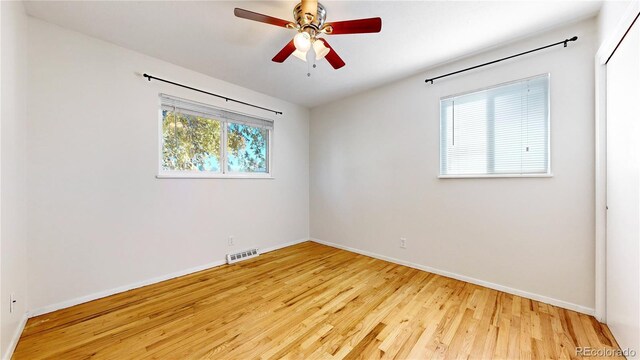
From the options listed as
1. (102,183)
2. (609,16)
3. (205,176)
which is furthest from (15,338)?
(609,16)

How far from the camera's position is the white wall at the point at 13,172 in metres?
1.42

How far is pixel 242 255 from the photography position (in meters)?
3.25

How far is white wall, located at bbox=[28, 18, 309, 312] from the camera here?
1962 mm

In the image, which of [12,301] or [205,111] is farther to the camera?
[205,111]

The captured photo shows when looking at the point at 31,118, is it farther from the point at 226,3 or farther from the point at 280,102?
the point at 280,102

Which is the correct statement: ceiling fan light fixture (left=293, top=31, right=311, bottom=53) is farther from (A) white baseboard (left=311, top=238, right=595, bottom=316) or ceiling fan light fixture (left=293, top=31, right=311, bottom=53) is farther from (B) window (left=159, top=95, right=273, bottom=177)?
(A) white baseboard (left=311, top=238, right=595, bottom=316)

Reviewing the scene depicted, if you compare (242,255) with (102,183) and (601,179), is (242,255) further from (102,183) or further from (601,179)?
(601,179)

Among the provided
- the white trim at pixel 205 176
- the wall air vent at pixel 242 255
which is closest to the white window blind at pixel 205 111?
the white trim at pixel 205 176

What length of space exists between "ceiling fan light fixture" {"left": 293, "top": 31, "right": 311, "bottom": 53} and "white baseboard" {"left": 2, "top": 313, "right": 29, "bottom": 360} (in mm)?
2710

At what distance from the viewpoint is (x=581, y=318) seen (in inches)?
72.9

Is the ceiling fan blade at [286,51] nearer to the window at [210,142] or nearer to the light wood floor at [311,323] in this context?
the window at [210,142]

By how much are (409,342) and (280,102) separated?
3.54 meters

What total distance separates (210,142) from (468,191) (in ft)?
10.5

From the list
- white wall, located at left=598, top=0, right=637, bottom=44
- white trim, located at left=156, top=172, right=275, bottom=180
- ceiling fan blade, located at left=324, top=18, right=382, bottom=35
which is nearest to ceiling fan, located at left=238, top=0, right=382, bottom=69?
ceiling fan blade, located at left=324, top=18, right=382, bottom=35
